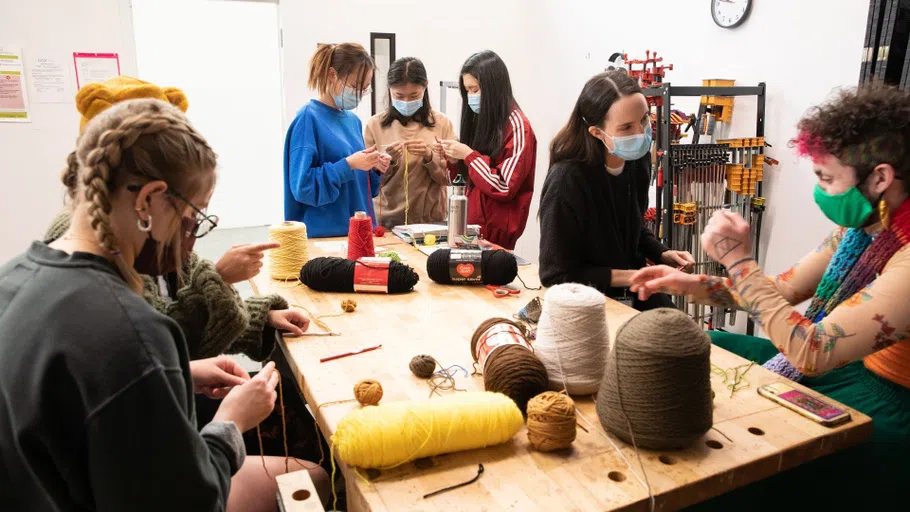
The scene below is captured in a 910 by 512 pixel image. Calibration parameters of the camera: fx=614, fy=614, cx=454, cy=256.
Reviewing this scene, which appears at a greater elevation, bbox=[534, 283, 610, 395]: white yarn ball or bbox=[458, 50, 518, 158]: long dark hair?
bbox=[458, 50, 518, 158]: long dark hair

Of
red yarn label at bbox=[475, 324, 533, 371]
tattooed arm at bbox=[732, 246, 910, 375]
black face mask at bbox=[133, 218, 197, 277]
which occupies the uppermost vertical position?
black face mask at bbox=[133, 218, 197, 277]

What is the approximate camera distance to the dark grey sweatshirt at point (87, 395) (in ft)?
2.73

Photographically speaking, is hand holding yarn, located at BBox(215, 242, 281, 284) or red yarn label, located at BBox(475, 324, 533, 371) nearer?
red yarn label, located at BBox(475, 324, 533, 371)

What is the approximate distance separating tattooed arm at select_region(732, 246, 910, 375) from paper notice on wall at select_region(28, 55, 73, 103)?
4.49 meters

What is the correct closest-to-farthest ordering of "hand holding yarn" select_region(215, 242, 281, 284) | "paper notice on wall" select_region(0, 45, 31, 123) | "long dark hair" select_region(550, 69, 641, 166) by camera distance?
"hand holding yarn" select_region(215, 242, 281, 284) < "long dark hair" select_region(550, 69, 641, 166) < "paper notice on wall" select_region(0, 45, 31, 123)

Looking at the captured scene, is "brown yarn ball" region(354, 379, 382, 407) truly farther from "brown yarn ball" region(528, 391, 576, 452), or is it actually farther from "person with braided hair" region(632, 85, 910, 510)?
"person with braided hair" region(632, 85, 910, 510)

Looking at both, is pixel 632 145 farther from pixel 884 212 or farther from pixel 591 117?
pixel 884 212

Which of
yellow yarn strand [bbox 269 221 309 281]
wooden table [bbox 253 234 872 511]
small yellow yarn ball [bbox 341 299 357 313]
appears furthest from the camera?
yellow yarn strand [bbox 269 221 309 281]

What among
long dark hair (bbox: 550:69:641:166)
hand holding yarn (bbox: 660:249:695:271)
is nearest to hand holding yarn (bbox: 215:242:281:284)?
long dark hair (bbox: 550:69:641:166)

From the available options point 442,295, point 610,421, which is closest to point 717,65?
point 442,295

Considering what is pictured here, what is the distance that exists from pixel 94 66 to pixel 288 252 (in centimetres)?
293

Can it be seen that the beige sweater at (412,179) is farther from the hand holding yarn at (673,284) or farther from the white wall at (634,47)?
the hand holding yarn at (673,284)

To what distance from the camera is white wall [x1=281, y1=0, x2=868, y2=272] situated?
3.12m

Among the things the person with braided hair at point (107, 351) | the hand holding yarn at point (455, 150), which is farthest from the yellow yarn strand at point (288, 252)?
the person with braided hair at point (107, 351)
